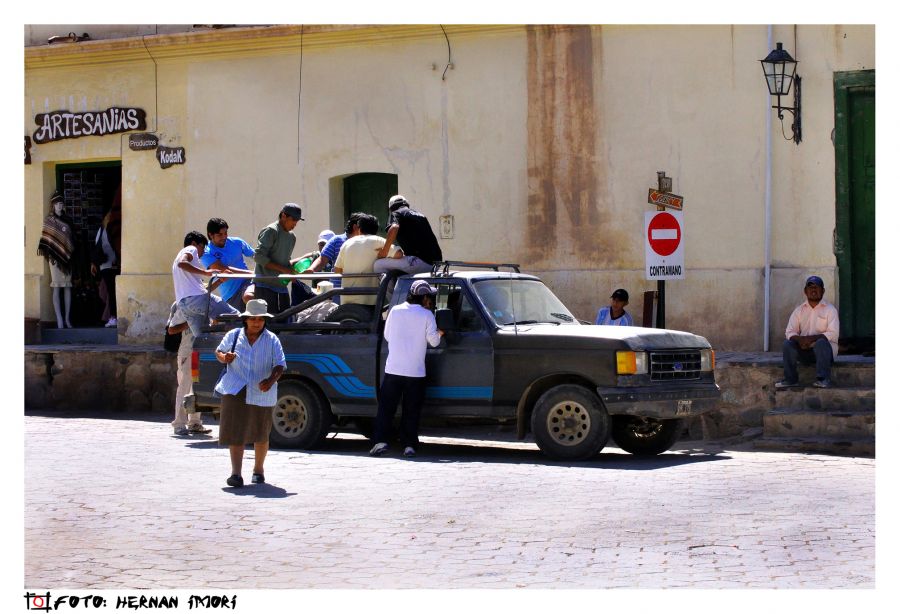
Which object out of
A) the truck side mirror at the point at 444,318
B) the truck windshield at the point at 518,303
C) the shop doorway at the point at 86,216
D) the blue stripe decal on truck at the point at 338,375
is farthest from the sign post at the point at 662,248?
the shop doorway at the point at 86,216

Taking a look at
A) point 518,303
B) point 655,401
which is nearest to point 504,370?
point 518,303

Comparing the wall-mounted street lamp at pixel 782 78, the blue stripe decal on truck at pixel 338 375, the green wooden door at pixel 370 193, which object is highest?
the wall-mounted street lamp at pixel 782 78

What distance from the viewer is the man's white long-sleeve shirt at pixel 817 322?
1445 centimetres

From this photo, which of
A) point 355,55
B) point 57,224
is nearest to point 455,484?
point 355,55

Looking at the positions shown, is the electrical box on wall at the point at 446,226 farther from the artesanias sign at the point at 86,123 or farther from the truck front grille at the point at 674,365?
the truck front grille at the point at 674,365

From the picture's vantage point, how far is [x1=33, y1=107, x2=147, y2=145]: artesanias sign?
2066cm

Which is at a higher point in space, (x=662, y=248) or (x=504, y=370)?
(x=662, y=248)

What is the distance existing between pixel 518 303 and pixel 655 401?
1.78 metres

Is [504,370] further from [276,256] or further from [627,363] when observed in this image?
[276,256]

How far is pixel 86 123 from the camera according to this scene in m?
21.0

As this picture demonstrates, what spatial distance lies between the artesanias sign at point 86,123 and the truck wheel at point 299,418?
25.7 feet

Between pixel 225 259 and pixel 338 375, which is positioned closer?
pixel 338 375

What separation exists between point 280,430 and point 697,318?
5.72 metres

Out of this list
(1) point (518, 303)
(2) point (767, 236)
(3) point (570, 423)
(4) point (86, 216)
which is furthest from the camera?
(4) point (86, 216)
